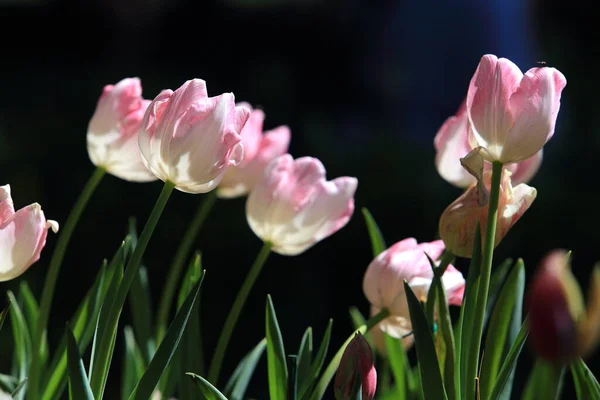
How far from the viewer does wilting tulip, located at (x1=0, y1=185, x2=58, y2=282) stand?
49 centimetres

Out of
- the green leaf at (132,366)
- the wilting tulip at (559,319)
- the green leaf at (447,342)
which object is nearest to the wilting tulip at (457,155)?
the green leaf at (447,342)

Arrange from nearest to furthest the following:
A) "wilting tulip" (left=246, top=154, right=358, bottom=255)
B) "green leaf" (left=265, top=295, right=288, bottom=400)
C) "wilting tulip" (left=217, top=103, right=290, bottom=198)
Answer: "green leaf" (left=265, top=295, right=288, bottom=400) < "wilting tulip" (left=246, top=154, right=358, bottom=255) < "wilting tulip" (left=217, top=103, right=290, bottom=198)

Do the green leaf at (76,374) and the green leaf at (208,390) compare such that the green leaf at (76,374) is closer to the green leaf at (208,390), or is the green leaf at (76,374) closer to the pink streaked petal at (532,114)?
the green leaf at (208,390)

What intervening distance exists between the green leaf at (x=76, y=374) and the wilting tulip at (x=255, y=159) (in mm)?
353

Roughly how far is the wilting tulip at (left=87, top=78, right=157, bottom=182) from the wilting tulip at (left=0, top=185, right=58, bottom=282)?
16cm

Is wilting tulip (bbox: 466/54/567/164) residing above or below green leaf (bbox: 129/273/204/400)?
above

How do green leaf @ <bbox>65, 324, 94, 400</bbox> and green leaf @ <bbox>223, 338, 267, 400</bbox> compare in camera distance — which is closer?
green leaf @ <bbox>65, 324, 94, 400</bbox>

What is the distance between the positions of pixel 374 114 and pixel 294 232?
210cm

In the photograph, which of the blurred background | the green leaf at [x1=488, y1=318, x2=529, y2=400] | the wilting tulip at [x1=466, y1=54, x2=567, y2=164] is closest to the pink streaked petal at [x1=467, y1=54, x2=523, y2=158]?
the wilting tulip at [x1=466, y1=54, x2=567, y2=164]

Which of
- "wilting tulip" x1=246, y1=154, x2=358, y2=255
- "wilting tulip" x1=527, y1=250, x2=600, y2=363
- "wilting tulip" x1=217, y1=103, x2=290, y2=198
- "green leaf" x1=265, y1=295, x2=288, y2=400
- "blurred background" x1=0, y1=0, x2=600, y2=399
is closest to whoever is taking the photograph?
"wilting tulip" x1=527, y1=250, x2=600, y2=363

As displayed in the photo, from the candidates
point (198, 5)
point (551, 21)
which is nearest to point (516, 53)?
point (551, 21)

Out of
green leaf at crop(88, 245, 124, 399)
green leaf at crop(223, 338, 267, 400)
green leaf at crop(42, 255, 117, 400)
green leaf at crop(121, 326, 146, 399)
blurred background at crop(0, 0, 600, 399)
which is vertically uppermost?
green leaf at crop(88, 245, 124, 399)

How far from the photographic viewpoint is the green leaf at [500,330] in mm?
526

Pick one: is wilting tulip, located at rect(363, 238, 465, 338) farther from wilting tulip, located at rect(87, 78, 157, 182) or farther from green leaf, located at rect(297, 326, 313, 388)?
wilting tulip, located at rect(87, 78, 157, 182)
